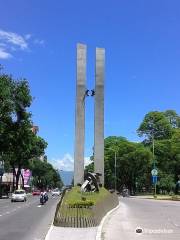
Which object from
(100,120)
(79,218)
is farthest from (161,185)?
(79,218)

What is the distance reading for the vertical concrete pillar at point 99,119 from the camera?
59219 millimetres

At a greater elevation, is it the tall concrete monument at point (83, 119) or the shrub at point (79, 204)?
the tall concrete monument at point (83, 119)

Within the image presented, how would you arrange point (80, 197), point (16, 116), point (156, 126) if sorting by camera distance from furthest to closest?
point (156, 126)
point (16, 116)
point (80, 197)

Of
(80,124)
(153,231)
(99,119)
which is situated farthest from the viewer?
(99,119)

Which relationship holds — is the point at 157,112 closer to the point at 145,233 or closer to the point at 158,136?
the point at 158,136

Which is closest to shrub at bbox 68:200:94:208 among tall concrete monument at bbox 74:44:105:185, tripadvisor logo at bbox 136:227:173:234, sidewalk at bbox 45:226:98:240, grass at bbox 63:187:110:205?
grass at bbox 63:187:110:205

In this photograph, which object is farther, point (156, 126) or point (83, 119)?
point (156, 126)

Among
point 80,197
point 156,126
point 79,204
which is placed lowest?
Result: point 79,204

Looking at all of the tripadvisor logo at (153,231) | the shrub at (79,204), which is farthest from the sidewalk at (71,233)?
the shrub at (79,204)

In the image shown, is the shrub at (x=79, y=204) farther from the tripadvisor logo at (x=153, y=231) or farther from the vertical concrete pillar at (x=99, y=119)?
the vertical concrete pillar at (x=99, y=119)

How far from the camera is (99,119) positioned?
59438 mm

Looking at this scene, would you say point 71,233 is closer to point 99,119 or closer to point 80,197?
point 80,197

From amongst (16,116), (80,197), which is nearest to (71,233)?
(80,197)

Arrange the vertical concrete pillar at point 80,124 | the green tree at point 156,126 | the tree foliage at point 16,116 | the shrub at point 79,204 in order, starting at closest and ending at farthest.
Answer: the shrub at point 79,204 → the vertical concrete pillar at point 80,124 → the tree foliage at point 16,116 → the green tree at point 156,126
